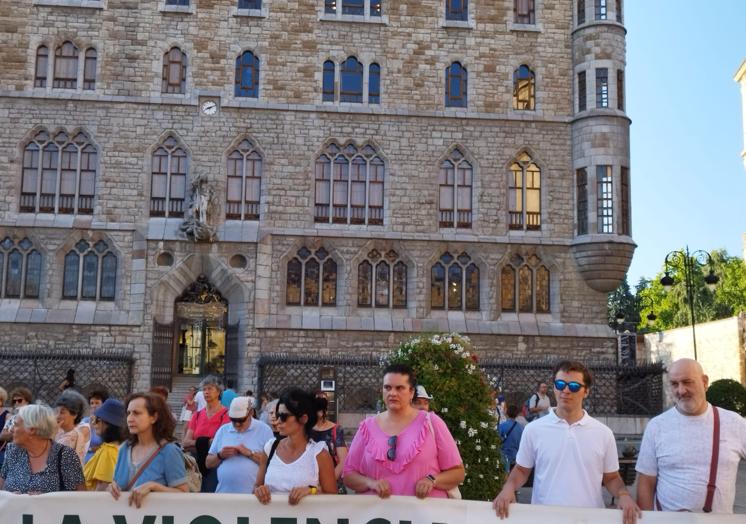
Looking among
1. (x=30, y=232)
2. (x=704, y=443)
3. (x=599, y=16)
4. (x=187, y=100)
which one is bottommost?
(x=704, y=443)

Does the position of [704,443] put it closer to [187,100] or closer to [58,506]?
[58,506]

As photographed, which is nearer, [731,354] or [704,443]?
[704,443]

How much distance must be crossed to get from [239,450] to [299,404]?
1.27 meters

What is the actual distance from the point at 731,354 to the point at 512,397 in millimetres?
11857

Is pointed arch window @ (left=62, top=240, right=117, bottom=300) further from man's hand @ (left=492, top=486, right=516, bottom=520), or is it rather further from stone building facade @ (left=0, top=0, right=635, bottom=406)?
man's hand @ (left=492, top=486, right=516, bottom=520)

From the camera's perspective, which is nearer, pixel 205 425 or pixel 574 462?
pixel 574 462

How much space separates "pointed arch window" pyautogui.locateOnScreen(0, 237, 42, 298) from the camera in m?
22.5

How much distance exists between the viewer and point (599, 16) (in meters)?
24.2

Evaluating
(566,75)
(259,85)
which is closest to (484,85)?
(566,75)

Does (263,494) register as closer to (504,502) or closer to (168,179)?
(504,502)

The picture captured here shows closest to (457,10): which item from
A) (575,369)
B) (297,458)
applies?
(575,369)

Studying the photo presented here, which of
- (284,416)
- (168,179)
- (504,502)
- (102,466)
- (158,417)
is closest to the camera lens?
(504,502)

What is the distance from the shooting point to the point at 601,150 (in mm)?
23438

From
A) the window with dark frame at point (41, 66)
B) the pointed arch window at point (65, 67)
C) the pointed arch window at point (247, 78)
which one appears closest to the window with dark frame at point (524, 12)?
the pointed arch window at point (247, 78)
